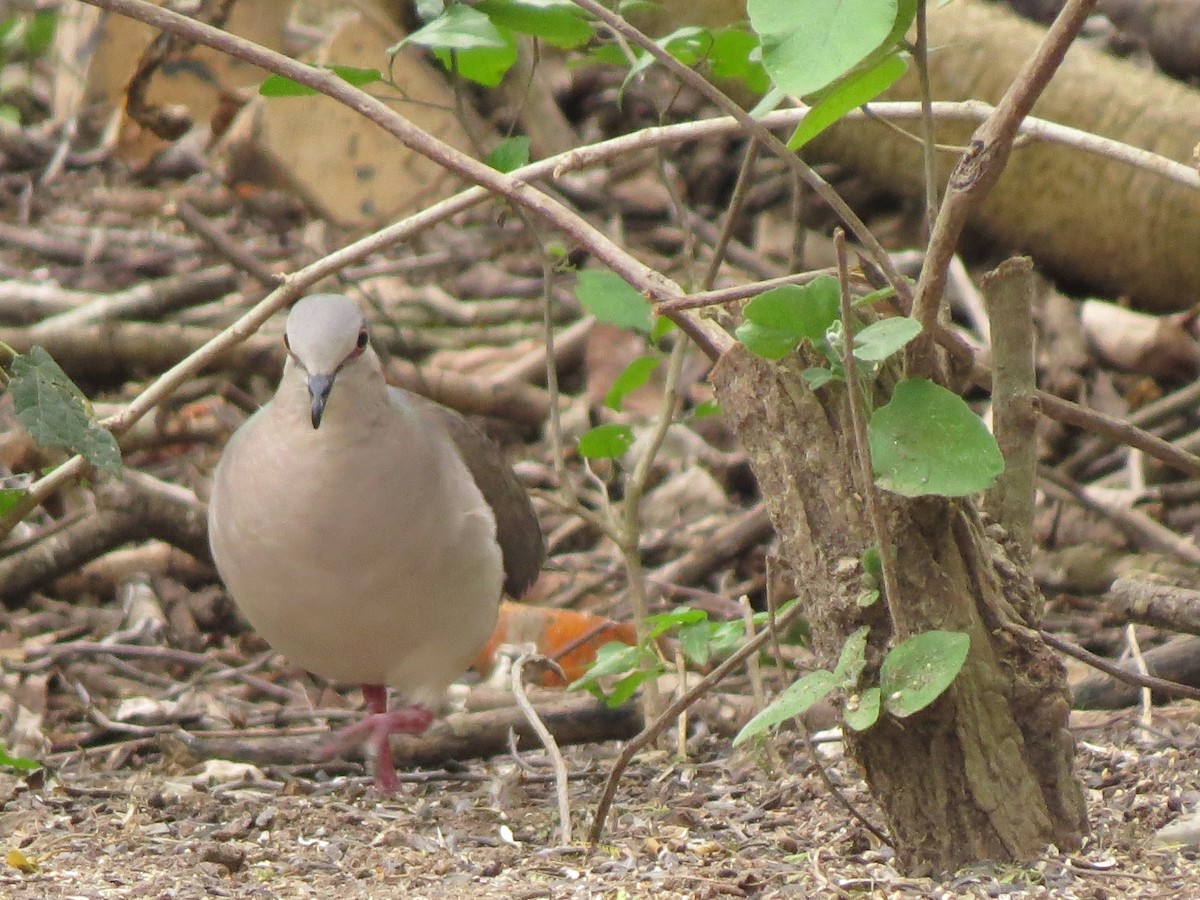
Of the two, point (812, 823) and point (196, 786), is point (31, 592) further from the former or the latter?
point (812, 823)

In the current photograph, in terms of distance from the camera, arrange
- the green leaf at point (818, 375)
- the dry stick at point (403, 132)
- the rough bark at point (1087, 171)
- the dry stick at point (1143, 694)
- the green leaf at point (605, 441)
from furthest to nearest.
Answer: the rough bark at point (1087, 171) < the green leaf at point (605, 441) < the dry stick at point (1143, 694) < the dry stick at point (403, 132) < the green leaf at point (818, 375)

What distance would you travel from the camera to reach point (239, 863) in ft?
9.80

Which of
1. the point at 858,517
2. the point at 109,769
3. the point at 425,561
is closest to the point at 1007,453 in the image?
the point at 858,517

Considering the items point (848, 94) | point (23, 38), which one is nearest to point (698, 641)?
point (848, 94)

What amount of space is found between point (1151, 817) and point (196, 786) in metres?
2.09

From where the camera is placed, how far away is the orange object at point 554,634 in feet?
15.0

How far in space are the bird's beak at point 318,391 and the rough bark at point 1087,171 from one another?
145 inches

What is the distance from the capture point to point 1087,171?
252 inches

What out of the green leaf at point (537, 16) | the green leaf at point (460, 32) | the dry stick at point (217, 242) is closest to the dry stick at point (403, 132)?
the green leaf at point (460, 32)

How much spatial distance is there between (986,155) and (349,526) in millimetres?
1825

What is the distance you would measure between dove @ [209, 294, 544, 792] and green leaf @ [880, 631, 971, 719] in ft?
4.82

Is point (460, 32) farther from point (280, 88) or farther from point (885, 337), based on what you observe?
point (885, 337)

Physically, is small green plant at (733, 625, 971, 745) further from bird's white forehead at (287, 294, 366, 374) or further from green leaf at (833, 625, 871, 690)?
bird's white forehead at (287, 294, 366, 374)

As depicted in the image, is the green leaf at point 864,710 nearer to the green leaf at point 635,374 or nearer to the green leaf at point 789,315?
the green leaf at point 789,315
